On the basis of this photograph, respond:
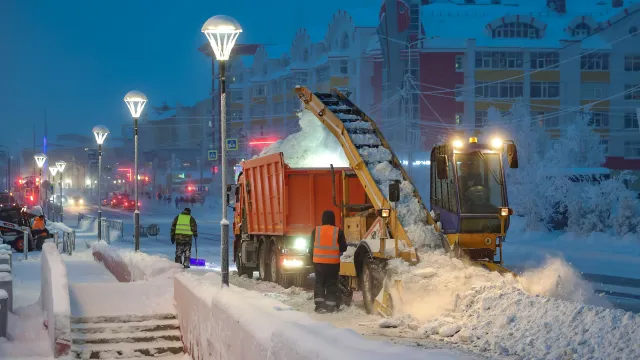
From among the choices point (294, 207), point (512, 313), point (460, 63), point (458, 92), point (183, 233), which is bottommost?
point (512, 313)

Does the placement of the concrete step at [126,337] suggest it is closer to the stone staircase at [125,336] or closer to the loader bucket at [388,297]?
the stone staircase at [125,336]

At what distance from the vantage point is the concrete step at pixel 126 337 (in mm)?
12328

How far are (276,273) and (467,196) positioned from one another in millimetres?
5803

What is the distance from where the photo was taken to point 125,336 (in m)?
12.6

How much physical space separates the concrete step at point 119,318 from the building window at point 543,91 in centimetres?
6731

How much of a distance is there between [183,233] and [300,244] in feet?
13.9

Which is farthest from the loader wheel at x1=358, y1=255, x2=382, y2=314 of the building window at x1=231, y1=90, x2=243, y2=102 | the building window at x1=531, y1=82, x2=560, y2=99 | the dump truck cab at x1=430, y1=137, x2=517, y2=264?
the building window at x1=231, y1=90, x2=243, y2=102

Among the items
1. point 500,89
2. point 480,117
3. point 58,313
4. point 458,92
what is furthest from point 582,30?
point 58,313

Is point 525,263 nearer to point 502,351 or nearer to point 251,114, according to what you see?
point 502,351

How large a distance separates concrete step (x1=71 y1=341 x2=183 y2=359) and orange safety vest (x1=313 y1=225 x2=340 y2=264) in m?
2.71

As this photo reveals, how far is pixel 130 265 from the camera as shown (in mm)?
18469

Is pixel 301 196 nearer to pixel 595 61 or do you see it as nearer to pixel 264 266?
pixel 264 266

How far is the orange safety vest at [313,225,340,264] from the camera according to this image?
14.1 metres

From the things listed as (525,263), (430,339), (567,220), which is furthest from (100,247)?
(567,220)
